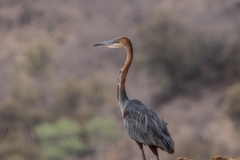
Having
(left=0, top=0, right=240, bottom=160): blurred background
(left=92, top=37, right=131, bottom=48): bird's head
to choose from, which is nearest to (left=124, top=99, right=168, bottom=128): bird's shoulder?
(left=92, top=37, right=131, bottom=48): bird's head

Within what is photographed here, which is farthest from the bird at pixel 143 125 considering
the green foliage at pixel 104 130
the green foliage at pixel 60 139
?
the green foliage at pixel 104 130

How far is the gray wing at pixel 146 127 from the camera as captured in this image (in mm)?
10438

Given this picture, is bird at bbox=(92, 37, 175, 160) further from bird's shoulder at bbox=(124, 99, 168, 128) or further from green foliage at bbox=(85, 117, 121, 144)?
green foliage at bbox=(85, 117, 121, 144)

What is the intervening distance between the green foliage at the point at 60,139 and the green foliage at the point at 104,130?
71 cm

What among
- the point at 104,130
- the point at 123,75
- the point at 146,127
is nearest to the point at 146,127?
the point at 146,127

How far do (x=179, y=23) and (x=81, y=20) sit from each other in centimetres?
923

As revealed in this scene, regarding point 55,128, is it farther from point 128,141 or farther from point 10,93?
point 10,93

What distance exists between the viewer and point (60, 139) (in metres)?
39.9

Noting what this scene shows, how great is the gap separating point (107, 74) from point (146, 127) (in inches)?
1489

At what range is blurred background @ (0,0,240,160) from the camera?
1535 inches

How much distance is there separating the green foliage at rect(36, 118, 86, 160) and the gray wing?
27227mm

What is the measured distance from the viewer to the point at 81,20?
185ft

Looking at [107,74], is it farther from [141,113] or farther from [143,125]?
[143,125]

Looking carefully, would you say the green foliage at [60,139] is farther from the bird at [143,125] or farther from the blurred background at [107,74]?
the bird at [143,125]
